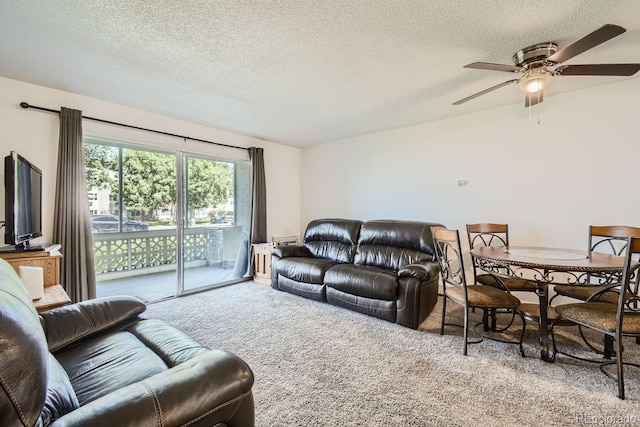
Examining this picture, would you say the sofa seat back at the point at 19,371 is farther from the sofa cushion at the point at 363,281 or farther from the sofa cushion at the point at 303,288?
the sofa cushion at the point at 303,288

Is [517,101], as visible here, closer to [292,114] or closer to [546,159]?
[546,159]

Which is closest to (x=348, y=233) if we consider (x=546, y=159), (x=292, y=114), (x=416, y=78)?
(x=292, y=114)

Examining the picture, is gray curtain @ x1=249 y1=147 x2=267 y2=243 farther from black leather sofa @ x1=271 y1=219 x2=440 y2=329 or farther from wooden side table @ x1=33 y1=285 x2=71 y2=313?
wooden side table @ x1=33 y1=285 x2=71 y2=313

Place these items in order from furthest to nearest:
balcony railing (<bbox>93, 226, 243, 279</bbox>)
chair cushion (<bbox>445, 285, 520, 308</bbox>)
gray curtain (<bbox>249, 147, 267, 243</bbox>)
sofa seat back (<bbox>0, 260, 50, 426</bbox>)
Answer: gray curtain (<bbox>249, 147, 267, 243</bbox>)
balcony railing (<bbox>93, 226, 243, 279</bbox>)
chair cushion (<bbox>445, 285, 520, 308</bbox>)
sofa seat back (<bbox>0, 260, 50, 426</bbox>)

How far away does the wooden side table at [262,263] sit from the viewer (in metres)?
4.55

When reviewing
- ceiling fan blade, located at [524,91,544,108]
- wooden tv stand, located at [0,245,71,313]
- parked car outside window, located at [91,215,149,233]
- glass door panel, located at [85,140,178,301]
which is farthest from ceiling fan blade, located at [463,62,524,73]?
parked car outside window, located at [91,215,149,233]

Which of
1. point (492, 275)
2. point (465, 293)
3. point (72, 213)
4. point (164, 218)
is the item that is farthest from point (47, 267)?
point (492, 275)

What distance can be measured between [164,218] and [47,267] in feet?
7.04

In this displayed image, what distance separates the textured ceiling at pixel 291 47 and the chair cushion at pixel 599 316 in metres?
1.94

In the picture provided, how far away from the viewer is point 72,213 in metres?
2.96

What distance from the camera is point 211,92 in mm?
3035

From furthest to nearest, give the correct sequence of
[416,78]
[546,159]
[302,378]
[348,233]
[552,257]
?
[348,233], [546,159], [416,78], [552,257], [302,378]

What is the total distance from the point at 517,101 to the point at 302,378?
375 centimetres

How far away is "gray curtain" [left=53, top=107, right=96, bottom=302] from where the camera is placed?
2904 millimetres
